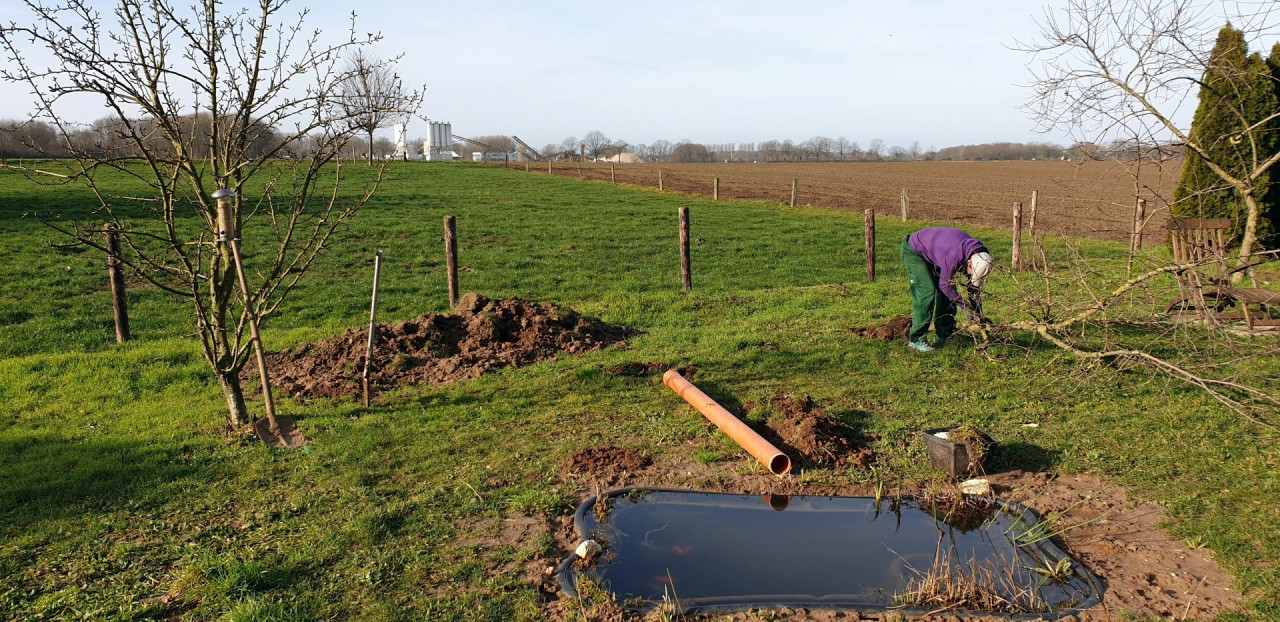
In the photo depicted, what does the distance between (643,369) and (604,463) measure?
2.29 metres

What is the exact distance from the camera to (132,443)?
6.25 metres

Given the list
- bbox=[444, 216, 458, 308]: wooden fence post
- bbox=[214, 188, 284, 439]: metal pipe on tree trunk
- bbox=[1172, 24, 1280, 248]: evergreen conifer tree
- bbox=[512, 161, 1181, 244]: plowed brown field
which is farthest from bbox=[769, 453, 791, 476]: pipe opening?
bbox=[512, 161, 1181, 244]: plowed brown field

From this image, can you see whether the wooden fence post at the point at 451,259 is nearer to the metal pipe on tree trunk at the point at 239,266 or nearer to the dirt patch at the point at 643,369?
the dirt patch at the point at 643,369

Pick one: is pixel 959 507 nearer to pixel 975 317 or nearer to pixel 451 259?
pixel 975 317

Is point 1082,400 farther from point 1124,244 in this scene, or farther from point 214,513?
point 1124,244

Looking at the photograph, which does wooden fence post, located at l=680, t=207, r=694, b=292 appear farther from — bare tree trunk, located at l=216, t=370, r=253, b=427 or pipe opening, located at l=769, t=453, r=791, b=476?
bare tree trunk, located at l=216, t=370, r=253, b=427

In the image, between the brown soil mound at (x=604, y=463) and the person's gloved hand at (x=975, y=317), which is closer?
the brown soil mound at (x=604, y=463)

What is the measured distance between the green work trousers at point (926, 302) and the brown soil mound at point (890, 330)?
28cm

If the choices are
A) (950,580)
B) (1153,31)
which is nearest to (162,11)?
(950,580)

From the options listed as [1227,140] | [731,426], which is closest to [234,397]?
[731,426]

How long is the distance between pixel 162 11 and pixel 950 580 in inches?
242

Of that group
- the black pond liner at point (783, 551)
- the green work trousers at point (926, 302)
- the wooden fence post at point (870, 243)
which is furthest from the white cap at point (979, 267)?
the wooden fence post at point (870, 243)

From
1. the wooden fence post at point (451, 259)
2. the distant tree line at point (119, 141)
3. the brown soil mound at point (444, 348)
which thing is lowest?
the brown soil mound at point (444, 348)

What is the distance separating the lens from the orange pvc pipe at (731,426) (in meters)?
5.58
